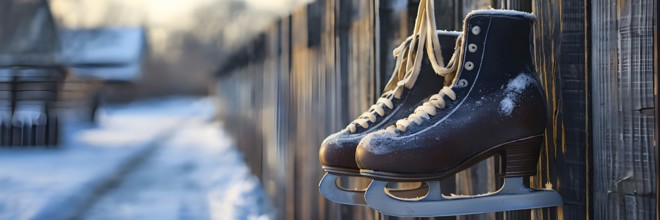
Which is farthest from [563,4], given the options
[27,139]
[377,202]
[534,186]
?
[27,139]

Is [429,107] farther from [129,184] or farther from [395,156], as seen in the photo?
[129,184]

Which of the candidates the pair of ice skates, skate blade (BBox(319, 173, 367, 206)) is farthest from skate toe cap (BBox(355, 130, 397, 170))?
skate blade (BBox(319, 173, 367, 206))

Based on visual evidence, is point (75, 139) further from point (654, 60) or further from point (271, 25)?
point (654, 60)

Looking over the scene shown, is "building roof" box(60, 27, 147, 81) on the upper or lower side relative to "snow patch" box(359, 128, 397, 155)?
upper

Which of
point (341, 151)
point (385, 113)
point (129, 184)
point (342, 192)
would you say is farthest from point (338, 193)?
point (129, 184)

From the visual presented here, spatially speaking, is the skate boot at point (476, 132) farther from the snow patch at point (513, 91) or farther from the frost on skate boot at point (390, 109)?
the frost on skate boot at point (390, 109)

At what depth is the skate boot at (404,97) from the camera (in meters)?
1.46

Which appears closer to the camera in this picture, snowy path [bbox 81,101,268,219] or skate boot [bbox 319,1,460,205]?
skate boot [bbox 319,1,460,205]

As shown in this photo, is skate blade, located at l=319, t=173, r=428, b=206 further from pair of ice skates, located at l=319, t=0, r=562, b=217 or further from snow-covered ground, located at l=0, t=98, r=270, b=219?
snow-covered ground, located at l=0, t=98, r=270, b=219

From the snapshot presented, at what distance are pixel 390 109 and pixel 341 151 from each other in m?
0.14

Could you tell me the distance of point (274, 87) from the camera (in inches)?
200

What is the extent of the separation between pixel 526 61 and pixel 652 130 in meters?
0.29

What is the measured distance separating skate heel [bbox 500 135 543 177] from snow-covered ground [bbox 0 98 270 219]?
10.5ft

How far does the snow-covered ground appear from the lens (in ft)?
15.4
